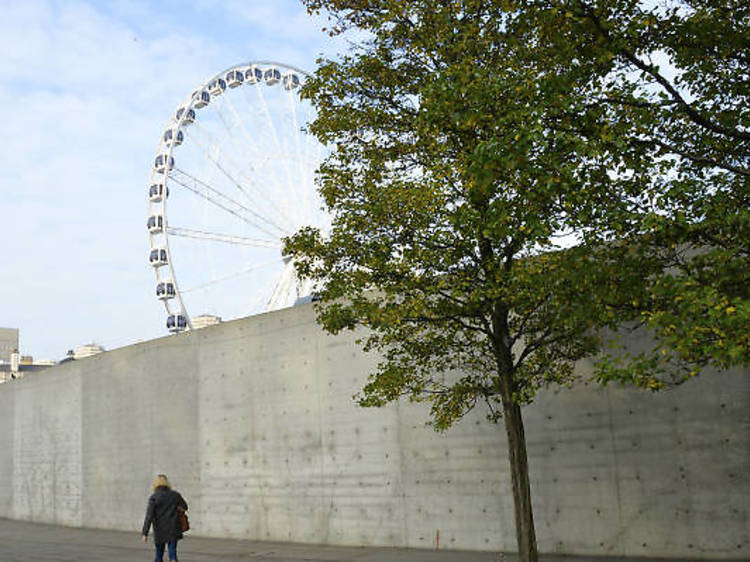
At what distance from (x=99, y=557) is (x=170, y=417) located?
4.76 metres

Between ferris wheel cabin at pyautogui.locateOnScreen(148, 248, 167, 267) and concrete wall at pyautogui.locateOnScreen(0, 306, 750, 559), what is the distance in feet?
14.9

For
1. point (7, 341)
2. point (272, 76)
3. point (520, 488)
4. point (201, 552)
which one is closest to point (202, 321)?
point (272, 76)

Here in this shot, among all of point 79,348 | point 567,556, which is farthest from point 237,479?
point 79,348

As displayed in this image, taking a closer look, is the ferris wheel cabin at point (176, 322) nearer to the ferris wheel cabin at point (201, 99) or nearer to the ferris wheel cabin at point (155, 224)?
the ferris wheel cabin at point (155, 224)

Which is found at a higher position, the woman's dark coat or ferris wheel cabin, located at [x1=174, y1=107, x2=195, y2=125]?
ferris wheel cabin, located at [x1=174, y1=107, x2=195, y2=125]

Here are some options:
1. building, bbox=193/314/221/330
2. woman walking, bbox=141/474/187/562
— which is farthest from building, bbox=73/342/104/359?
woman walking, bbox=141/474/187/562

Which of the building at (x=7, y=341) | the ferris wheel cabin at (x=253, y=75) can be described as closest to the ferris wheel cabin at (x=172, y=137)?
the ferris wheel cabin at (x=253, y=75)

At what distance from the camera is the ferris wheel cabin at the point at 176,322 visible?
88.6 ft

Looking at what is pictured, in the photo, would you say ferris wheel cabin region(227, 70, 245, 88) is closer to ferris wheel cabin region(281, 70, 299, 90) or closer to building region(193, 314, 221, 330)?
ferris wheel cabin region(281, 70, 299, 90)

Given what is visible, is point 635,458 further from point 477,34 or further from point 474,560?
point 477,34

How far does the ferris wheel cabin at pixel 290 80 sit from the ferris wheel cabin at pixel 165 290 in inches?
352

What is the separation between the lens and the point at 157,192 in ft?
92.5

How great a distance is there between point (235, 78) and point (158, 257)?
24.9 feet

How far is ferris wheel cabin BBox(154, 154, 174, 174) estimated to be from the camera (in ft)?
93.5
